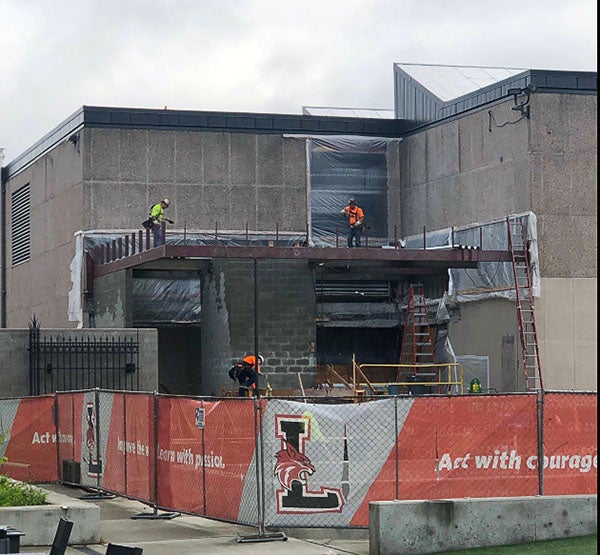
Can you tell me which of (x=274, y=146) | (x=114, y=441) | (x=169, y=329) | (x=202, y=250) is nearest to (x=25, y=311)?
(x=169, y=329)

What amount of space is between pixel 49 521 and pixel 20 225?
129 ft

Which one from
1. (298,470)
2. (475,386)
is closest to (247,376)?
(475,386)

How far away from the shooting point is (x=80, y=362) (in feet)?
101

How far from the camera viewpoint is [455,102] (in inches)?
1638

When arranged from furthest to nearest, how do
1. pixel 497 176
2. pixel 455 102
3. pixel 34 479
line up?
pixel 455 102 → pixel 497 176 → pixel 34 479

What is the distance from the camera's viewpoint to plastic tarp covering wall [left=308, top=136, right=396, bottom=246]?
4506 cm

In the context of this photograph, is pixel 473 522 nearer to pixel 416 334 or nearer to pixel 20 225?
pixel 416 334

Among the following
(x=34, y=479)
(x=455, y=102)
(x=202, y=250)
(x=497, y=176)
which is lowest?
(x=34, y=479)

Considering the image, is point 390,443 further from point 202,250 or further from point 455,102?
point 455,102

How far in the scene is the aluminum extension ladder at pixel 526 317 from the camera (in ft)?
118

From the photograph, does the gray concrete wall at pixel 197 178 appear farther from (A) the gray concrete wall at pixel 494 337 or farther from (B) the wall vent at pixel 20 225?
(B) the wall vent at pixel 20 225

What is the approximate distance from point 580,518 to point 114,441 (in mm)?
7863

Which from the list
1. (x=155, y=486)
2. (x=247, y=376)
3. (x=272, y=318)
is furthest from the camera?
(x=272, y=318)

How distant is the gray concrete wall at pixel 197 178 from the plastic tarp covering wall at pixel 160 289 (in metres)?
0.42
